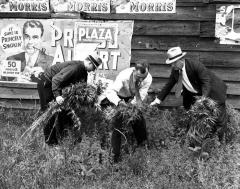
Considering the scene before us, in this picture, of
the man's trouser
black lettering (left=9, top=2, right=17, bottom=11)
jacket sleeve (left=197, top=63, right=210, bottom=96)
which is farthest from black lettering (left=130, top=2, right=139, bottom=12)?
black lettering (left=9, top=2, right=17, bottom=11)

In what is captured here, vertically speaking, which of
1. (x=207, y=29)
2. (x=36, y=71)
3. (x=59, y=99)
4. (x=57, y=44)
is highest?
(x=207, y=29)

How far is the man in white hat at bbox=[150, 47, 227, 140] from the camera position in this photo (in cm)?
567

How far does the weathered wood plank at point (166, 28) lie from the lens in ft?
22.1

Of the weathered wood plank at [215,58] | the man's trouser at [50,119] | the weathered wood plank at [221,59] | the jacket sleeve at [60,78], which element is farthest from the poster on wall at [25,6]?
the weathered wood plank at [221,59]

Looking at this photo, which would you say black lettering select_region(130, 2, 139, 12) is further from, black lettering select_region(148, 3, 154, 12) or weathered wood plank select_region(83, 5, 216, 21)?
black lettering select_region(148, 3, 154, 12)

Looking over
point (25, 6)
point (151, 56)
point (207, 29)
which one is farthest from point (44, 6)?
point (207, 29)

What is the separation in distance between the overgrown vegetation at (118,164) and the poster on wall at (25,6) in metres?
2.35

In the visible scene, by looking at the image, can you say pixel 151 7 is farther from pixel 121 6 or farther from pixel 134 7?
pixel 121 6

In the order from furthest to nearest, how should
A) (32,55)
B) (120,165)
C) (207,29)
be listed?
(32,55) < (207,29) < (120,165)

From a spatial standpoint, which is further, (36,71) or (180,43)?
(36,71)

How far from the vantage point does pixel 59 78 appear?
5574 mm

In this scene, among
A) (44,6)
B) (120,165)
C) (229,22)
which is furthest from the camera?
(44,6)

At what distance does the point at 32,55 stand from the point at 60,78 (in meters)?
2.10

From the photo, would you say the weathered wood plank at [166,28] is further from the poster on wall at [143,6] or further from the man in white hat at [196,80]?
the man in white hat at [196,80]
